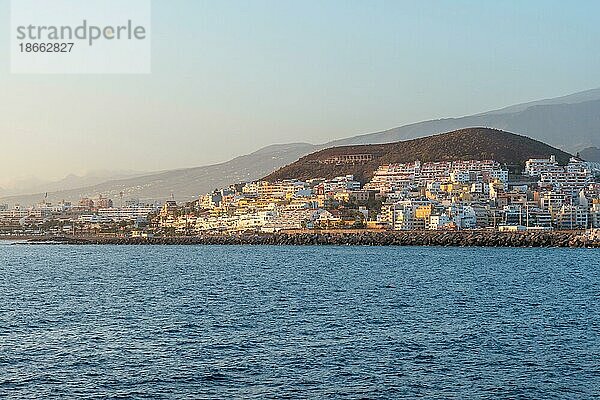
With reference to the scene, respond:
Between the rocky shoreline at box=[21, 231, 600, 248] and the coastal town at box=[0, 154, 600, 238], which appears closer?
the rocky shoreline at box=[21, 231, 600, 248]

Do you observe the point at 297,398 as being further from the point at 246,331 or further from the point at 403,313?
the point at 403,313

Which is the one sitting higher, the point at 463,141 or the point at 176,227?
the point at 463,141

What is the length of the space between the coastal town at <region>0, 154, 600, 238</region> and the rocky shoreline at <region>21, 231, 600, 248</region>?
9665 millimetres

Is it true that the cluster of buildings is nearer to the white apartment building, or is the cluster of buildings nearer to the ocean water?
the white apartment building

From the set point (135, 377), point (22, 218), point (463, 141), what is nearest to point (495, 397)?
point (135, 377)

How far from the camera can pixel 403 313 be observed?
26.3 meters

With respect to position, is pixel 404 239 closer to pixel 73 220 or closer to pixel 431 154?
pixel 431 154

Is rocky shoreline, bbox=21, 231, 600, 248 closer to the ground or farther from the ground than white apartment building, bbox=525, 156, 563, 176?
closer to the ground

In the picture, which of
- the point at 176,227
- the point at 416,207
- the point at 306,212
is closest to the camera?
the point at 416,207

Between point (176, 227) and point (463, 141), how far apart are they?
5120 cm

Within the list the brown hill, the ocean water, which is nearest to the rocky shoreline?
the ocean water

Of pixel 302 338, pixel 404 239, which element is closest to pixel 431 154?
pixel 404 239

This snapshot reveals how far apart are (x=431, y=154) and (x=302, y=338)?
413ft

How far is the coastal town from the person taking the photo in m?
99.9
